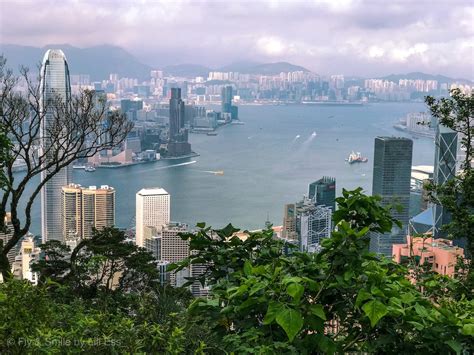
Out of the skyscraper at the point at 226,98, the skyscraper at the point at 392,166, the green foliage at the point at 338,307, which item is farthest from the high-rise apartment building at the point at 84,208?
the skyscraper at the point at 226,98

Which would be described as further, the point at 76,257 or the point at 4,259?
the point at 76,257

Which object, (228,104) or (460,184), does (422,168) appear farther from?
(228,104)

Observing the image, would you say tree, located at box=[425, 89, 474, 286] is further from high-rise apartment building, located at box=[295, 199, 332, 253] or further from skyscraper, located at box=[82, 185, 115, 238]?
skyscraper, located at box=[82, 185, 115, 238]

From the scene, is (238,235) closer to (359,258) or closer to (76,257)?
(359,258)

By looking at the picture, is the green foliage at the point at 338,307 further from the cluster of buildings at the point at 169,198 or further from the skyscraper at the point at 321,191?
the skyscraper at the point at 321,191

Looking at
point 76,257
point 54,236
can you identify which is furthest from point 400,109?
point 76,257

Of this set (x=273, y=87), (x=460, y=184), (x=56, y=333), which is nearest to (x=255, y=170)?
(x=460, y=184)

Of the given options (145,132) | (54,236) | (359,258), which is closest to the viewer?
(359,258)
